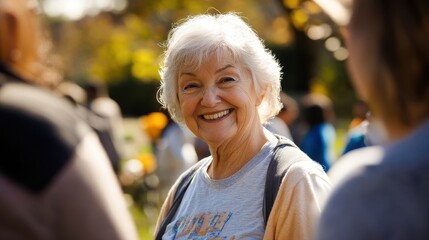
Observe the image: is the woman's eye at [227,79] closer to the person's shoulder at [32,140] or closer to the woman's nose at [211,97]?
the woman's nose at [211,97]

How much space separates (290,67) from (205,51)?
3467 cm

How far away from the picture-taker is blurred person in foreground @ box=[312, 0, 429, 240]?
1724 mm

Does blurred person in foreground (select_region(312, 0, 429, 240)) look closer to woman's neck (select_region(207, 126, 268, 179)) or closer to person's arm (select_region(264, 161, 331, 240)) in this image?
person's arm (select_region(264, 161, 331, 240))

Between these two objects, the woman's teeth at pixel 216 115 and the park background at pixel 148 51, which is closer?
the woman's teeth at pixel 216 115

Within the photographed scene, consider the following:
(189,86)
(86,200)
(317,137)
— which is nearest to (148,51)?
(317,137)

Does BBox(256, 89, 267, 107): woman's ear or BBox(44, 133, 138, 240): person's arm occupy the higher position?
BBox(256, 89, 267, 107): woman's ear

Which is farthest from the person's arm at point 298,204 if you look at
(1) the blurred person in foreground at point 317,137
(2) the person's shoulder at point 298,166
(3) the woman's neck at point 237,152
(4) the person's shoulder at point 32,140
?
(1) the blurred person in foreground at point 317,137

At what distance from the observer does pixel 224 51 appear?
386 centimetres

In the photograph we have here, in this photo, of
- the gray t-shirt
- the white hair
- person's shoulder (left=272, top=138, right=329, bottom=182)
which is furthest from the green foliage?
person's shoulder (left=272, top=138, right=329, bottom=182)

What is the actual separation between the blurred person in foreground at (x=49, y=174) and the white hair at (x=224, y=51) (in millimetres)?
1935

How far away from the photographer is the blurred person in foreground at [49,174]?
72.9 inches

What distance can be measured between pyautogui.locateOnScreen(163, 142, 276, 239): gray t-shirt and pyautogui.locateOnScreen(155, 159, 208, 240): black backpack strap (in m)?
0.04

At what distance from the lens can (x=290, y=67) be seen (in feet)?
126

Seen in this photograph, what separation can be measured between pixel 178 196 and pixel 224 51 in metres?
0.67
